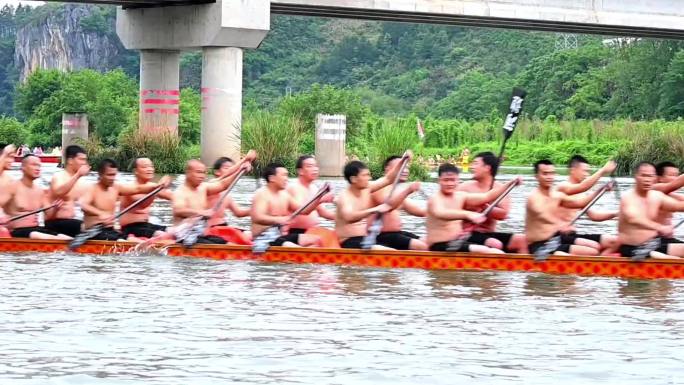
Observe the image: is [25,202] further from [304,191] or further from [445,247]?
→ [445,247]

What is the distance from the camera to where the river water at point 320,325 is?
9469mm

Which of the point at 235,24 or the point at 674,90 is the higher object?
the point at 235,24

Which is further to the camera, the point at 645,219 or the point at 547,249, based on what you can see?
the point at 547,249

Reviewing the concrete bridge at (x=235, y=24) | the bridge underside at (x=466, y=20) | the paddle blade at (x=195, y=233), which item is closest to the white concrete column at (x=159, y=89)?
the concrete bridge at (x=235, y=24)

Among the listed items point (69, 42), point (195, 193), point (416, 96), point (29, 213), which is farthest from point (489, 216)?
point (69, 42)

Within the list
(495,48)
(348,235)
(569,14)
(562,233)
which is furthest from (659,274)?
(495,48)

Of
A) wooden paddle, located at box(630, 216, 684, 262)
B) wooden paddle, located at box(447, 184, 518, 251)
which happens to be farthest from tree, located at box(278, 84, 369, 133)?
wooden paddle, located at box(630, 216, 684, 262)

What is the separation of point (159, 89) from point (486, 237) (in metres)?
24.1

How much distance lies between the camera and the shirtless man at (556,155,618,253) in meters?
14.9

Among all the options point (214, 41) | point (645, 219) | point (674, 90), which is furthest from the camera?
point (674, 90)

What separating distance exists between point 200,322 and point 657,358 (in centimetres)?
368

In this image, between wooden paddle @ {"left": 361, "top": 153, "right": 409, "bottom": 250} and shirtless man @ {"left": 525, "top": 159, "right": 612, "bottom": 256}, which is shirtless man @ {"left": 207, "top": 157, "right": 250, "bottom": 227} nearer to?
wooden paddle @ {"left": 361, "top": 153, "right": 409, "bottom": 250}

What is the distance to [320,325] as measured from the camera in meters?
11.3

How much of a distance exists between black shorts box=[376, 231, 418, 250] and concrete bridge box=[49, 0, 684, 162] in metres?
18.6
